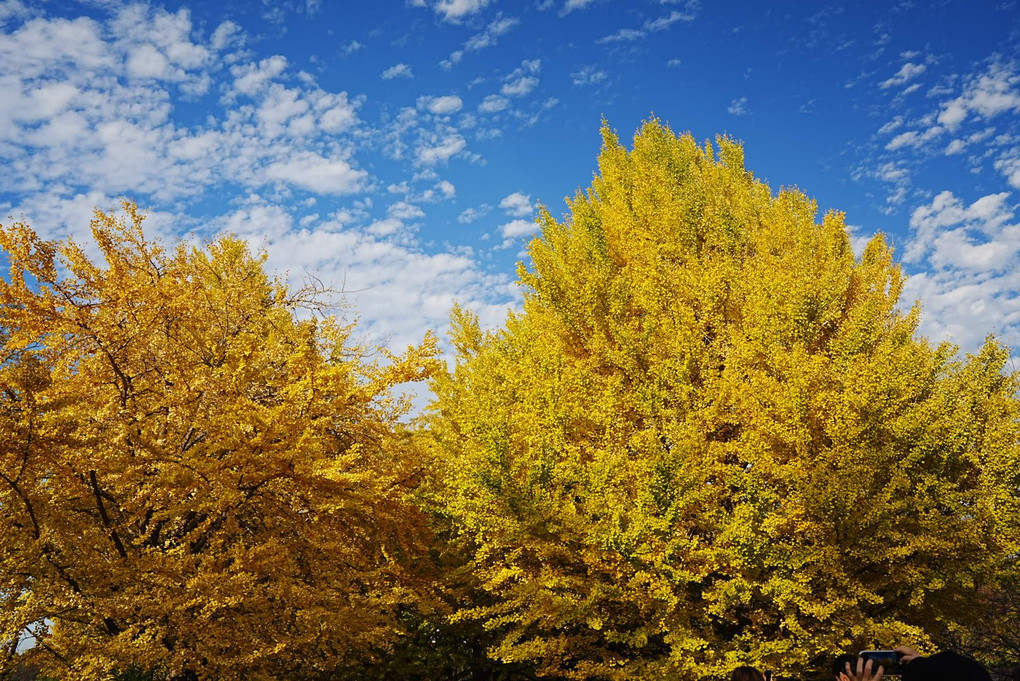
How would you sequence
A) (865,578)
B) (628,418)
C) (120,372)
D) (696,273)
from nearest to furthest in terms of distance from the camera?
(120,372)
(865,578)
(628,418)
(696,273)

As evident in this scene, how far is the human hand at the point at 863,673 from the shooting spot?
3.76 meters

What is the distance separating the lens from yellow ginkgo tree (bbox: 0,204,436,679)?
7.47m

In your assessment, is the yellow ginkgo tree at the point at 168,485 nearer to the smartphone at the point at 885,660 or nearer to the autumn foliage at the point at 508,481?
the autumn foliage at the point at 508,481

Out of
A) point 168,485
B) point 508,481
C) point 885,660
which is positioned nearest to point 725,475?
point 508,481

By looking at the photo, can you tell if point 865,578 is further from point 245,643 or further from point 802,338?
point 245,643

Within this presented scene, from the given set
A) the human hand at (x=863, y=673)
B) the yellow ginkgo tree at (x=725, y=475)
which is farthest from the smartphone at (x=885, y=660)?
the yellow ginkgo tree at (x=725, y=475)

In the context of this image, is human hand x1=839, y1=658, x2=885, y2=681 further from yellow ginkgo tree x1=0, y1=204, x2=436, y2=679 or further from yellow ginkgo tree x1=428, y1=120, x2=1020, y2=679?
yellow ginkgo tree x1=0, y1=204, x2=436, y2=679

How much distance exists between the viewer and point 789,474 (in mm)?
9477

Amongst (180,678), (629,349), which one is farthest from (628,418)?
(180,678)

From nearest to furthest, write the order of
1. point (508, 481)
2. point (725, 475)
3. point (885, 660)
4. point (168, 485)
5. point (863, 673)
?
1. point (863, 673)
2. point (885, 660)
3. point (168, 485)
4. point (508, 481)
5. point (725, 475)

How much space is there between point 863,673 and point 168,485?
7.68 m

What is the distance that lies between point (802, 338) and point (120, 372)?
11.2 meters

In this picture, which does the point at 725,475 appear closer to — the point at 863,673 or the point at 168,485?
the point at 863,673

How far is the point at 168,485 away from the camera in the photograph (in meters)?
7.89
